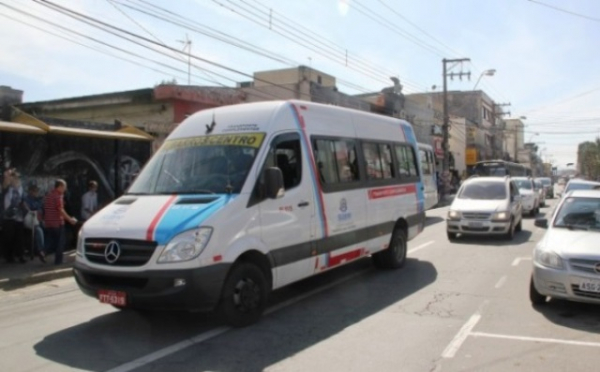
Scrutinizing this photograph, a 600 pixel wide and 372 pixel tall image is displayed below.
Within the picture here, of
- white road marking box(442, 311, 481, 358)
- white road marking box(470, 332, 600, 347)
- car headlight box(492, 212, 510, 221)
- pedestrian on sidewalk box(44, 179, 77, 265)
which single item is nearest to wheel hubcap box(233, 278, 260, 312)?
white road marking box(442, 311, 481, 358)

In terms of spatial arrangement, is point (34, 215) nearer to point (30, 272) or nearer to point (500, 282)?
point (30, 272)

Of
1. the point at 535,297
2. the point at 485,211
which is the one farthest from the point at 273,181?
the point at 485,211

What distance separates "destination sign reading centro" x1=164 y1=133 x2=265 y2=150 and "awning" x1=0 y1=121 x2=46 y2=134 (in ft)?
18.1

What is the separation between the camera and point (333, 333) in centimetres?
606

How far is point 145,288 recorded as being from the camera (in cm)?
561

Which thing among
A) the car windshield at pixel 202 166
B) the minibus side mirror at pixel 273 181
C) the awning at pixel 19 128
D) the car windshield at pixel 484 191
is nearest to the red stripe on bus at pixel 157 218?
the car windshield at pixel 202 166

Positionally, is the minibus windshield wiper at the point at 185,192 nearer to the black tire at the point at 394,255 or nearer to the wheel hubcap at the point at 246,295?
the wheel hubcap at the point at 246,295

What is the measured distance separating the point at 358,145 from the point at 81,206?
25.0 feet

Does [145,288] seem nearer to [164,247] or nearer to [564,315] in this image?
[164,247]

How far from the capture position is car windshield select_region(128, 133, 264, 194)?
6.40 m

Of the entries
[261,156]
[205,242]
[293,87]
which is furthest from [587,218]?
[293,87]

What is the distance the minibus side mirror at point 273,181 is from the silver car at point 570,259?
3.49 metres

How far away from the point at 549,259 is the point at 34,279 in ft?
27.8

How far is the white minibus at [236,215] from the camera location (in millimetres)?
5637
